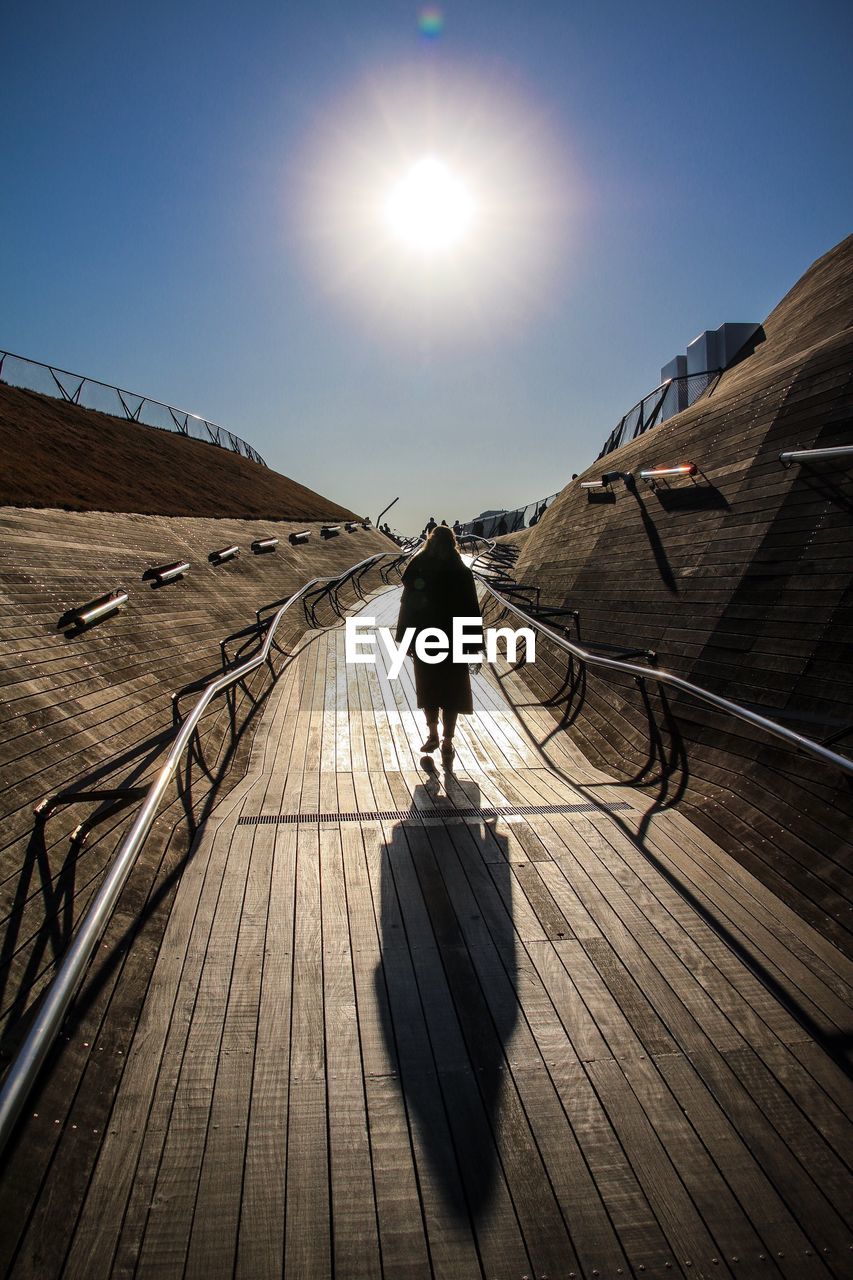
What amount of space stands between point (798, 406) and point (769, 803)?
17.6ft

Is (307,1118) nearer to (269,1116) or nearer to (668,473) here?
(269,1116)

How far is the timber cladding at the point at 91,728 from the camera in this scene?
3085 millimetres

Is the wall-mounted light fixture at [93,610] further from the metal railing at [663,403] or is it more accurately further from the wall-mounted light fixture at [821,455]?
the metal railing at [663,403]

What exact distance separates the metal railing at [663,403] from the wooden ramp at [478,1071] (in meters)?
12.3

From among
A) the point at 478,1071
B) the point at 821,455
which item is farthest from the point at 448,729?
the point at 821,455

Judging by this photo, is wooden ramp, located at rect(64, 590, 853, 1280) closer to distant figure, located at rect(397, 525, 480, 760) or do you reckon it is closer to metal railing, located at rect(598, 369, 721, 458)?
distant figure, located at rect(397, 525, 480, 760)

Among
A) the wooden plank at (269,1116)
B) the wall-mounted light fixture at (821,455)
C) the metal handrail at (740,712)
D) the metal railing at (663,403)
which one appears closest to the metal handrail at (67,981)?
the wooden plank at (269,1116)

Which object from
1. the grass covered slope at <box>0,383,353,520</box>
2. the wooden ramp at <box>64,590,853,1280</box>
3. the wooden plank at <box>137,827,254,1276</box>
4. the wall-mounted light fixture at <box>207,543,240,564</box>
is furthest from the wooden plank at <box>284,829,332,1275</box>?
the wall-mounted light fixture at <box>207,543,240,564</box>

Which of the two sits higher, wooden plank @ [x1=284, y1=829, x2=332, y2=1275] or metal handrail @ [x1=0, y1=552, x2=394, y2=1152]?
metal handrail @ [x1=0, y1=552, x2=394, y2=1152]

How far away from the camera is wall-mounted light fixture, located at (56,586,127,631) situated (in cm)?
579

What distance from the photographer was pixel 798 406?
754 cm

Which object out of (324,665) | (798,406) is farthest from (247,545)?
(798,406)

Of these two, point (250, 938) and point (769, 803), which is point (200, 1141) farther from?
point (769, 803)

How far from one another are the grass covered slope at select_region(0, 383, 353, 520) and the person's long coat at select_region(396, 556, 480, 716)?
7084mm
